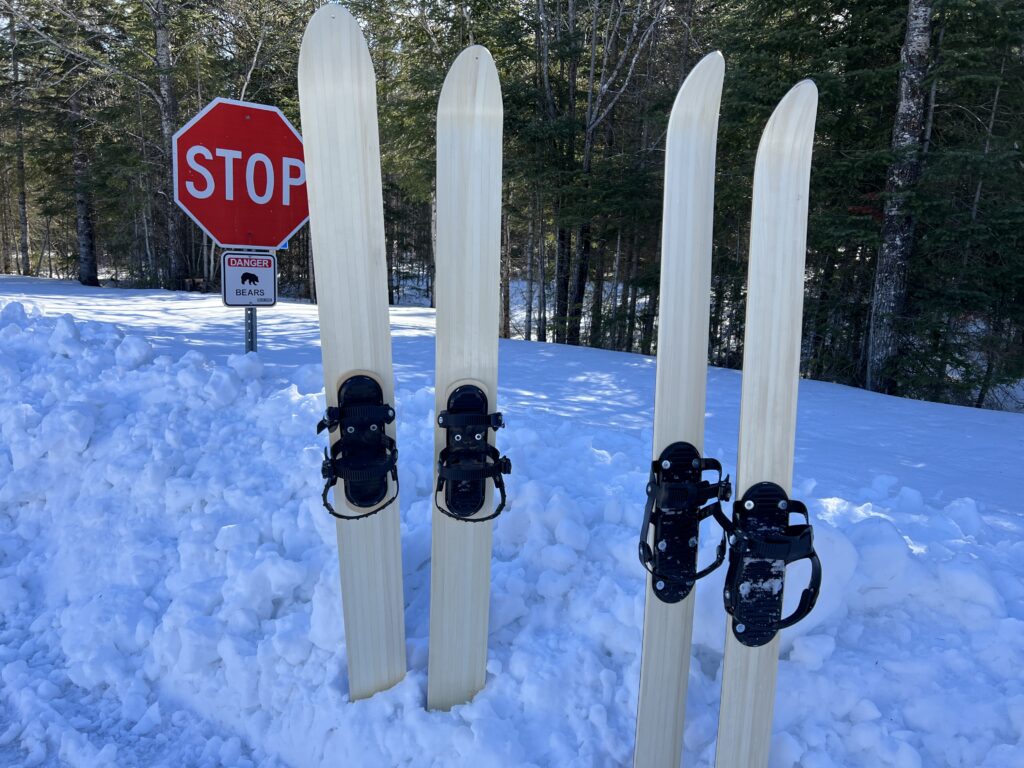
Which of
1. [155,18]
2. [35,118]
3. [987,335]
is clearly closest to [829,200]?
[987,335]

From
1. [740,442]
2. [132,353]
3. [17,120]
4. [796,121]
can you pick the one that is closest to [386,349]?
[740,442]

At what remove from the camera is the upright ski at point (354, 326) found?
69.2 inches

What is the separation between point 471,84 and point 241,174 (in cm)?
198

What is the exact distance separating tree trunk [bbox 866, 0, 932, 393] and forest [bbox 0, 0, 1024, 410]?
26 mm

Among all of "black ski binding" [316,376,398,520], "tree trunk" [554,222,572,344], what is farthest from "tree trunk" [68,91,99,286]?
"black ski binding" [316,376,398,520]

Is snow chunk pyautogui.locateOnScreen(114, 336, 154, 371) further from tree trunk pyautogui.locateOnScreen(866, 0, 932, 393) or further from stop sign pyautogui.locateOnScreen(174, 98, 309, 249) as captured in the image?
tree trunk pyautogui.locateOnScreen(866, 0, 932, 393)

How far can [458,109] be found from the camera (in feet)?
5.96

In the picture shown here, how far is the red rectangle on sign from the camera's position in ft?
10.7

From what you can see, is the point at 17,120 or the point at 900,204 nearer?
the point at 900,204

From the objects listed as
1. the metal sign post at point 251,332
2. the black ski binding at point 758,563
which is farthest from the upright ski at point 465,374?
the metal sign post at point 251,332

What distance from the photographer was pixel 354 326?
1.84m

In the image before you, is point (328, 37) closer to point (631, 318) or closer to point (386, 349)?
point (386, 349)

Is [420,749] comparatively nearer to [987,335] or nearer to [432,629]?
[432,629]

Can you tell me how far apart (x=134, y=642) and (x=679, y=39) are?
44.4ft
